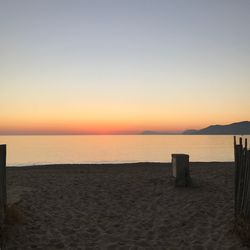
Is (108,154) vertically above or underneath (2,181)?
underneath

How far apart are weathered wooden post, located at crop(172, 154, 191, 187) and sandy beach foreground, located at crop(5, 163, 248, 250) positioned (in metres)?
0.37

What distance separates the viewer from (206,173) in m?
17.4

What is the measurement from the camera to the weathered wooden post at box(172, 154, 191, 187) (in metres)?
13.8

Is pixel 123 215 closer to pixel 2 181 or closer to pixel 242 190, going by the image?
pixel 242 190

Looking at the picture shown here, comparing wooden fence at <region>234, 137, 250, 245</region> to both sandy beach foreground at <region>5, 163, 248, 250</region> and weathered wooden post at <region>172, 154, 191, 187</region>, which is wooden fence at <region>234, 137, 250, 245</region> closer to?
sandy beach foreground at <region>5, 163, 248, 250</region>

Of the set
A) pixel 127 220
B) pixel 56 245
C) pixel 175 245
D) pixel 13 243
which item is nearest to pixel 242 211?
pixel 175 245

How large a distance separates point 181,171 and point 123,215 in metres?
4.17

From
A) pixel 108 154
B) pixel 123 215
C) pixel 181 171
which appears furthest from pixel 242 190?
pixel 108 154

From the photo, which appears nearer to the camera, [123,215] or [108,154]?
Answer: [123,215]

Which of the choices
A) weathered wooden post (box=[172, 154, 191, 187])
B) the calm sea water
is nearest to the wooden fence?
weathered wooden post (box=[172, 154, 191, 187])

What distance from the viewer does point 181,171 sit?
1408 centimetres

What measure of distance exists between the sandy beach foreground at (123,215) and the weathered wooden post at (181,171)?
367 mm

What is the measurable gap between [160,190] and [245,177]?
5.36 metres

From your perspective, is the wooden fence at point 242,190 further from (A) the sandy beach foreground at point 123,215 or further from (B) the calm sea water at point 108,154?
(B) the calm sea water at point 108,154
